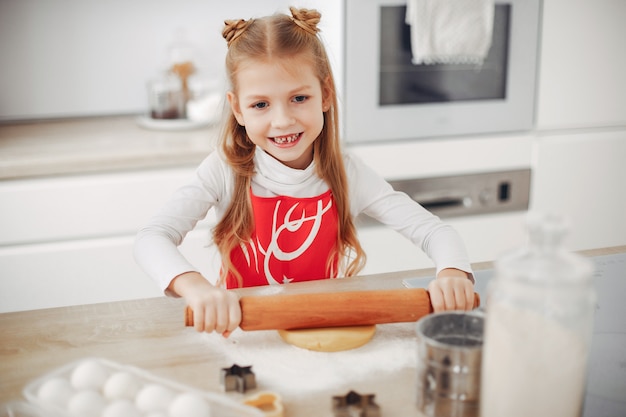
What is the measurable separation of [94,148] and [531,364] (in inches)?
66.6

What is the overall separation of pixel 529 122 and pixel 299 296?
66.4 inches

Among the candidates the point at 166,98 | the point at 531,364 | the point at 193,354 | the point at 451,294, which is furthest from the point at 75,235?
the point at 531,364

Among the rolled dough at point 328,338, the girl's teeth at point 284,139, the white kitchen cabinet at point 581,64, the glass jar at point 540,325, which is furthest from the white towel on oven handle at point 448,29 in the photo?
the glass jar at point 540,325

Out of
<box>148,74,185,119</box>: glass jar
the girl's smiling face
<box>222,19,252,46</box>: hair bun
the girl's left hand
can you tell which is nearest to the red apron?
the girl's smiling face

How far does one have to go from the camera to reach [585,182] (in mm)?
2418

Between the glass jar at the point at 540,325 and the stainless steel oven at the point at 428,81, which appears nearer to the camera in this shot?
the glass jar at the point at 540,325

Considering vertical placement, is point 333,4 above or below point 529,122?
above

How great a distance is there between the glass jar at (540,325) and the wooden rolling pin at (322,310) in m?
0.26

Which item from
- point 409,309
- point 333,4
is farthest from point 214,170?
point 333,4

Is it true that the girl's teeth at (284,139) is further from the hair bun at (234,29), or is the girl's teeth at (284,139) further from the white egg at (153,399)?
the white egg at (153,399)

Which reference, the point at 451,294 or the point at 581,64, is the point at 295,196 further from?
the point at 581,64

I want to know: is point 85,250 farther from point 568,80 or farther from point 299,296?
point 568,80

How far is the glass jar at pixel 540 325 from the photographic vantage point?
1.79ft

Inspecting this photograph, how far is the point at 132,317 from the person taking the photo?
3.02 ft
